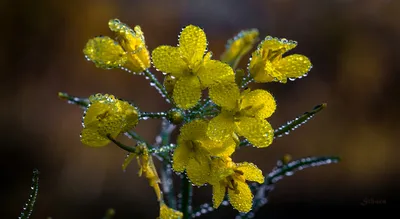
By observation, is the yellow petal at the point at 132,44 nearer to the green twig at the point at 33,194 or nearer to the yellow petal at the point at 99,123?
the yellow petal at the point at 99,123

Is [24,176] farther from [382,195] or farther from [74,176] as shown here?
[382,195]

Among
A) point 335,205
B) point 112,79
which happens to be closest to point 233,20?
point 112,79

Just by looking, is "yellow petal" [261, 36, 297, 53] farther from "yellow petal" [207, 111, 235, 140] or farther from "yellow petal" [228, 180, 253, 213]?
"yellow petal" [228, 180, 253, 213]

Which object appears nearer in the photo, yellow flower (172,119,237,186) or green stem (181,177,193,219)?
yellow flower (172,119,237,186)

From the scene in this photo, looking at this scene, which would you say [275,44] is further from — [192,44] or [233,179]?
[233,179]

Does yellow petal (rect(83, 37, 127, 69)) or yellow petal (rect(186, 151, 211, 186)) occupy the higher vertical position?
yellow petal (rect(83, 37, 127, 69))

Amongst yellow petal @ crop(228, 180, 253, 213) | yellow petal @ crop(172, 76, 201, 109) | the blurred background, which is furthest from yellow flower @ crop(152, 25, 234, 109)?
the blurred background
